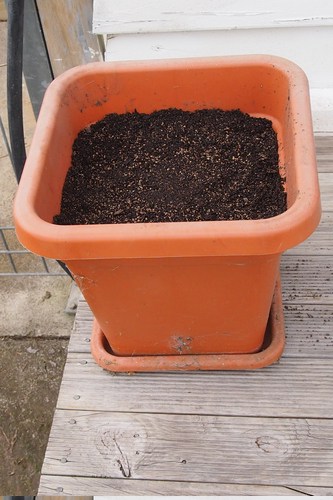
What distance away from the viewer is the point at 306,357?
983 mm

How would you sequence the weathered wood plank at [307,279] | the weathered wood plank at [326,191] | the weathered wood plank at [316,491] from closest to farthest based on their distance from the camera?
the weathered wood plank at [316,491]
the weathered wood plank at [307,279]
the weathered wood plank at [326,191]

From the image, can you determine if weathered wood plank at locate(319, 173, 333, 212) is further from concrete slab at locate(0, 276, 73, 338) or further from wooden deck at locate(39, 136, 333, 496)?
concrete slab at locate(0, 276, 73, 338)

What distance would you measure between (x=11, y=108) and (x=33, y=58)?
1.38ft

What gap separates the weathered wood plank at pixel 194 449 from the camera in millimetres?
866

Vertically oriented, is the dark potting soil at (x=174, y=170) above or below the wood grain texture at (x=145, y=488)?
above

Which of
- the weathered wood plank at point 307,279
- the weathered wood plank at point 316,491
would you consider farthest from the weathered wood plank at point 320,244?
the weathered wood plank at point 316,491

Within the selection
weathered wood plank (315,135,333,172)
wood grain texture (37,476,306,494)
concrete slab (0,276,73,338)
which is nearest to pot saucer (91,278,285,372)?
wood grain texture (37,476,306,494)

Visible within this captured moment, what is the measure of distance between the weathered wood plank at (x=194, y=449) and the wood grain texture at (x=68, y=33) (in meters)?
0.92

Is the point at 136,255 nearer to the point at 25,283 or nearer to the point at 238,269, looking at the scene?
the point at 238,269

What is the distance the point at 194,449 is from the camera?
0.89 metres

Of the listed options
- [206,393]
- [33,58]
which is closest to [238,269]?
[206,393]

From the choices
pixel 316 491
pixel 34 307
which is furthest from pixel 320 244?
pixel 34 307

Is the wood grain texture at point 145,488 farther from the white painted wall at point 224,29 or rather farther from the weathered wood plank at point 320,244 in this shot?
the white painted wall at point 224,29

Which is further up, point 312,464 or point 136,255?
point 136,255
